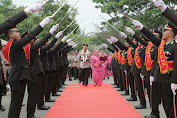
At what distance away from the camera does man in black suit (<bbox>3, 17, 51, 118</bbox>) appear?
4.61 meters

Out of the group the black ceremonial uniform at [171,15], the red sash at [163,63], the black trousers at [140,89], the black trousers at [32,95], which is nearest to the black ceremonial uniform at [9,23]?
the black ceremonial uniform at [171,15]

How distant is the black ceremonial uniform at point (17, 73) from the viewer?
4.61m

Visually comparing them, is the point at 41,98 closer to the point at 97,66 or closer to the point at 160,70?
the point at 160,70

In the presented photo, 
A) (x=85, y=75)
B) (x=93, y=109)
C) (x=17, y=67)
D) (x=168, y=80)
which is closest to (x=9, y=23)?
(x=17, y=67)

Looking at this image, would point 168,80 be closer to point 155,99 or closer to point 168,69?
point 168,69

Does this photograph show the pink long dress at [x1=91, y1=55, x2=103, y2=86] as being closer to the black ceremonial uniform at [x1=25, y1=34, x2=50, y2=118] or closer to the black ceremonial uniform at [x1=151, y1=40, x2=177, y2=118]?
the black ceremonial uniform at [x1=25, y1=34, x2=50, y2=118]

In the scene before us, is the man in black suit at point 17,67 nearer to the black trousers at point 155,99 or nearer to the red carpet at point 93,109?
the red carpet at point 93,109

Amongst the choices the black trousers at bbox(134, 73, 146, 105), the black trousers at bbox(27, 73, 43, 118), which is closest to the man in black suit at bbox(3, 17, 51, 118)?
the black trousers at bbox(27, 73, 43, 118)

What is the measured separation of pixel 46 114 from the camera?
666 cm

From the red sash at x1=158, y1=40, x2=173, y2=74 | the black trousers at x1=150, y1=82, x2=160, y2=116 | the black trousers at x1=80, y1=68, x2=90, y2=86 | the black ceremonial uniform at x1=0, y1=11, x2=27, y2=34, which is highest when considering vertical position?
the black ceremonial uniform at x1=0, y1=11, x2=27, y2=34

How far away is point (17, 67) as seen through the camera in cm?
476

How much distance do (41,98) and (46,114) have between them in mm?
694

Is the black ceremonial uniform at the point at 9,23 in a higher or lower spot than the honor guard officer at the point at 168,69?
higher

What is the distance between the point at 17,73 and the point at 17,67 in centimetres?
11
